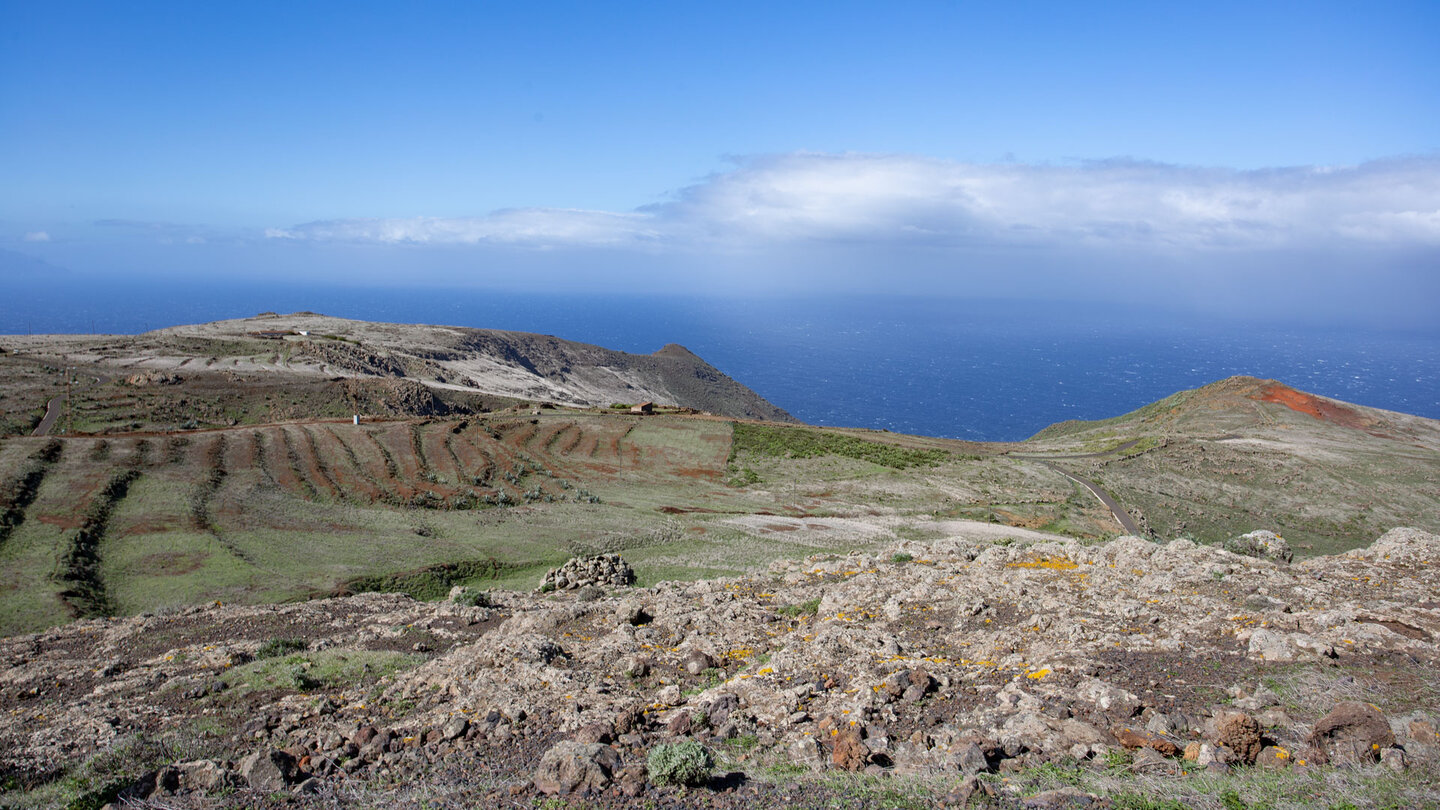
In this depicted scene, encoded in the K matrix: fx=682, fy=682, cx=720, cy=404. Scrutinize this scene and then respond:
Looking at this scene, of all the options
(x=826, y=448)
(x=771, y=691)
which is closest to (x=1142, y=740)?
(x=771, y=691)

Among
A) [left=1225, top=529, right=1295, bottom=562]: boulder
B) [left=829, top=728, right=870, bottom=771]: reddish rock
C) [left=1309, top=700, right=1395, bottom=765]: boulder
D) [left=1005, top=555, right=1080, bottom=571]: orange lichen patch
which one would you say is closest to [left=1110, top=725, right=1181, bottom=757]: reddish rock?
[left=1309, top=700, right=1395, bottom=765]: boulder

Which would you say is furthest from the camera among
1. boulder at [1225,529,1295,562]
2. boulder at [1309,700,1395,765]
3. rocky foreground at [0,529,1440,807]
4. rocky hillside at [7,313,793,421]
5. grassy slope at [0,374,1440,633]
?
rocky hillside at [7,313,793,421]

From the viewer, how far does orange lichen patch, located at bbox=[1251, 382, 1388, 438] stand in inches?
2304

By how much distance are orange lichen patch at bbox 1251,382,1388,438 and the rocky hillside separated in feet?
196

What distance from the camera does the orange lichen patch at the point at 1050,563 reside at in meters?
17.2

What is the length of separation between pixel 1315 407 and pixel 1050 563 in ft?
206

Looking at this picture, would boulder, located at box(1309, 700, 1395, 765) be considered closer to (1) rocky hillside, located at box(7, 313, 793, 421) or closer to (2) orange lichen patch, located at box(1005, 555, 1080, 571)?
(2) orange lichen patch, located at box(1005, 555, 1080, 571)

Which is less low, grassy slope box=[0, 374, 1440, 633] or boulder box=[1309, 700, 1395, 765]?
boulder box=[1309, 700, 1395, 765]

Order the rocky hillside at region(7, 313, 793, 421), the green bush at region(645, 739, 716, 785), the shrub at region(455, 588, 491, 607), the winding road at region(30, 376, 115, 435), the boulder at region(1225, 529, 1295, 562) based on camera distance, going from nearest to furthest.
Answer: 1. the green bush at region(645, 739, 716, 785)
2. the shrub at region(455, 588, 491, 607)
3. the boulder at region(1225, 529, 1295, 562)
4. the winding road at region(30, 376, 115, 435)
5. the rocky hillside at region(7, 313, 793, 421)

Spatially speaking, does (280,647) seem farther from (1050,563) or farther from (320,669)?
(1050,563)

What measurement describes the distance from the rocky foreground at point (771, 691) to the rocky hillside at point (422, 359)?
57082 millimetres

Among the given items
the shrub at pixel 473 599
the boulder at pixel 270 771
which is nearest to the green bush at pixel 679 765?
the boulder at pixel 270 771

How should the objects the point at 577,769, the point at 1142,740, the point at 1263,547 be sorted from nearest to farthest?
1. the point at 577,769
2. the point at 1142,740
3. the point at 1263,547

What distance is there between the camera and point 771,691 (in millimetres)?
10578
